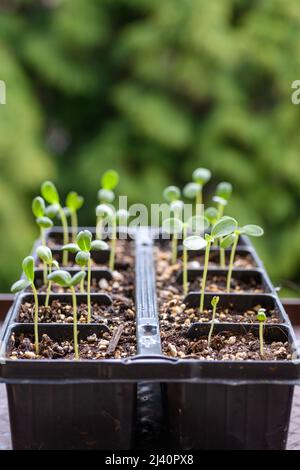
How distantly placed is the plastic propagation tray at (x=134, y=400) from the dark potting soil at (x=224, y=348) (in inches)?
3.4

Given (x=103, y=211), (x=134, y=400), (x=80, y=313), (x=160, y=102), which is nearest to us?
(x=134, y=400)

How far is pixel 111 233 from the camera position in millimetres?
1644

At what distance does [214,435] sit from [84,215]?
257cm

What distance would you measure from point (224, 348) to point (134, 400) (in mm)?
175

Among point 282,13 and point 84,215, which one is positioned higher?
point 282,13

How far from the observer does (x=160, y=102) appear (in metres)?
3.25

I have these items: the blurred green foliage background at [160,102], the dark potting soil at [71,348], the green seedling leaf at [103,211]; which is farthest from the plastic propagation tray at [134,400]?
the blurred green foliage background at [160,102]

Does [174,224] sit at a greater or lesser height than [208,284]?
greater

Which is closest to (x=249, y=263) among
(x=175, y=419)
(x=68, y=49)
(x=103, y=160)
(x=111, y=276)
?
(x=111, y=276)

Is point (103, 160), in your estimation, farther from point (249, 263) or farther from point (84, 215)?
point (249, 263)

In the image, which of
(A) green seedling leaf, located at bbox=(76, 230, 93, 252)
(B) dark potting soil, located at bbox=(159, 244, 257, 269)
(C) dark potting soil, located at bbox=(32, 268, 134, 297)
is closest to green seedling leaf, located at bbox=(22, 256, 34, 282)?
(A) green seedling leaf, located at bbox=(76, 230, 93, 252)

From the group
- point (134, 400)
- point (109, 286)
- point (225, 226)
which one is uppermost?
point (225, 226)

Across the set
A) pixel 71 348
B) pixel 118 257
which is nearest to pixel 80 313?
pixel 71 348

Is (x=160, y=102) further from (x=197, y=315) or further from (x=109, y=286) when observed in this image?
(x=197, y=315)
